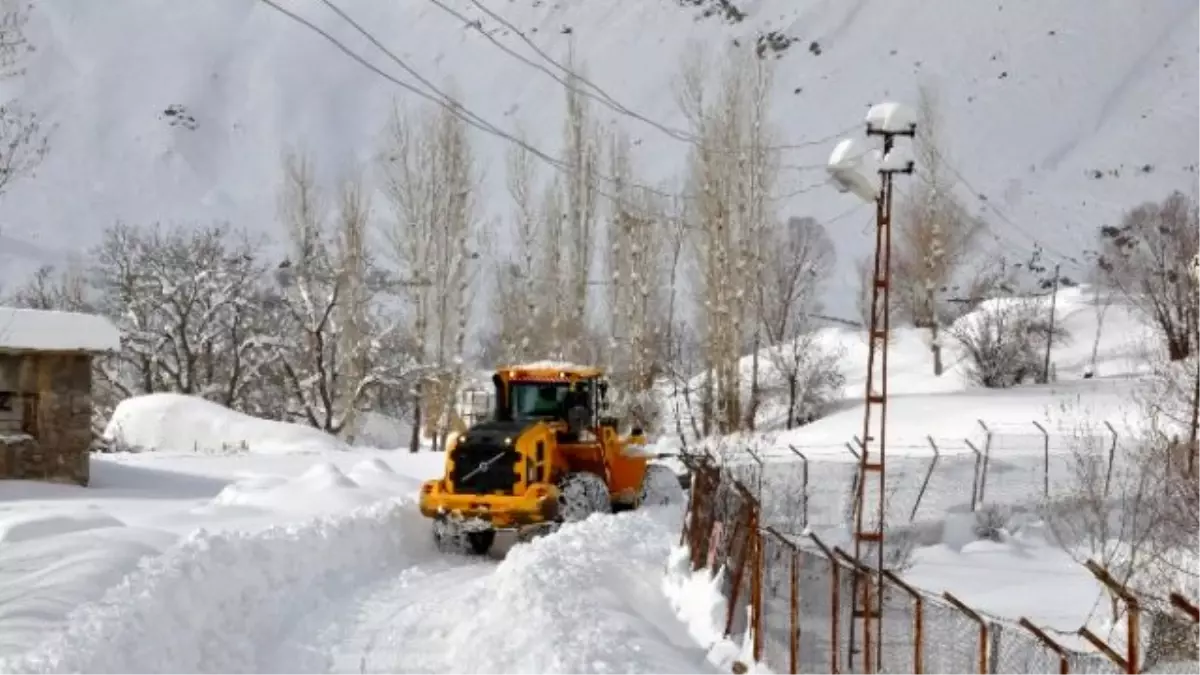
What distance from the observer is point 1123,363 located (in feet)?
165

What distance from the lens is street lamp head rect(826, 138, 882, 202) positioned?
12.3 m

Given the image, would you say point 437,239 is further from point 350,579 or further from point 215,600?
point 215,600

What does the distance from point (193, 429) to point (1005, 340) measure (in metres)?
31.1

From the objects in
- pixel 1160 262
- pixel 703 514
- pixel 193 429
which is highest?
pixel 1160 262

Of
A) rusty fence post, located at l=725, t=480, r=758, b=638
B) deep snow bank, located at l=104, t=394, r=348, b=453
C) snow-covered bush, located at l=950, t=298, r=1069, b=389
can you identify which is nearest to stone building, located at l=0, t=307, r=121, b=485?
deep snow bank, located at l=104, t=394, r=348, b=453

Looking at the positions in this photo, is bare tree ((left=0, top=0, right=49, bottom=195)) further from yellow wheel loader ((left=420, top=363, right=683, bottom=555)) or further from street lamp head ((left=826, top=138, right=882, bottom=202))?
street lamp head ((left=826, top=138, right=882, bottom=202))

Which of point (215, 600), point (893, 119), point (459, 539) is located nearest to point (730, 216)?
point (459, 539)

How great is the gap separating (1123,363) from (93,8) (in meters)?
83.9

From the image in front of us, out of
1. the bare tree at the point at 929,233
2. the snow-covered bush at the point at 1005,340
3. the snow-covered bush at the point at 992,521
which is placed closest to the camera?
the snow-covered bush at the point at 992,521

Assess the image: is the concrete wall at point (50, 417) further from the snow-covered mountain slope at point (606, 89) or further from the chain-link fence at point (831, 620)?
the snow-covered mountain slope at point (606, 89)

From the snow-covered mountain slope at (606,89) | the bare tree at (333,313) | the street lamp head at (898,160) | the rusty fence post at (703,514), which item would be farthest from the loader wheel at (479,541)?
the snow-covered mountain slope at (606,89)

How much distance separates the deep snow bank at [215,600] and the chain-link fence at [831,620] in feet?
12.1

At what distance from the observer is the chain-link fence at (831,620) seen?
317 inches

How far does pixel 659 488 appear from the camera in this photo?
17719 millimetres
